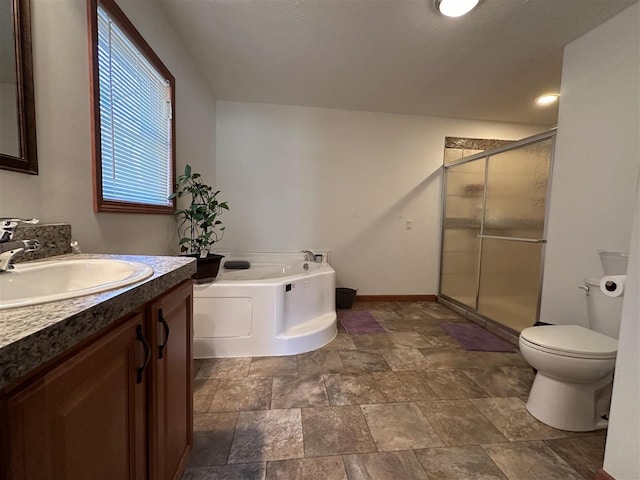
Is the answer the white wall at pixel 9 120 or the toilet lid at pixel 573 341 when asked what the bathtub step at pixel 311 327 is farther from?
the white wall at pixel 9 120

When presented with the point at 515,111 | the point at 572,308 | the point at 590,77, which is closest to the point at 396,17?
the point at 590,77

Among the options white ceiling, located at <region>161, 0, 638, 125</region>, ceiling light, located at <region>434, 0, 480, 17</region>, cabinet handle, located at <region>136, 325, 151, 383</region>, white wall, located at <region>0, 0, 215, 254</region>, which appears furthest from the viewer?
white ceiling, located at <region>161, 0, 638, 125</region>

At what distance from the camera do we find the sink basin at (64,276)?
0.72 m

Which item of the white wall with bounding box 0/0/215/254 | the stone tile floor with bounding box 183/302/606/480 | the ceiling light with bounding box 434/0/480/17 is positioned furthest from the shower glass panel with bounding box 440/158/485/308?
the white wall with bounding box 0/0/215/254

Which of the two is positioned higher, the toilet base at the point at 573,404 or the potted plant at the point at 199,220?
the potted plant at the point at 199,220

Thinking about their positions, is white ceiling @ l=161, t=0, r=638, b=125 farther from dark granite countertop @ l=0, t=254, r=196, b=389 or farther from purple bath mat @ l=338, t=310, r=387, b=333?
purple bath mat @ l=338, t=310, r=387, b=333

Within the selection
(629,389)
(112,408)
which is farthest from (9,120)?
(629,389)

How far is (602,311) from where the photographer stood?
151 cm

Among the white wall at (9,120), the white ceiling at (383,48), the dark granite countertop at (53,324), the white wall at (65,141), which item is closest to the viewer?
the dark granite countertop at (53,324)

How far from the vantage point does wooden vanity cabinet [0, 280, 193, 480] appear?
0.39 meters

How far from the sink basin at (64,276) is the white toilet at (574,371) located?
1.82 m

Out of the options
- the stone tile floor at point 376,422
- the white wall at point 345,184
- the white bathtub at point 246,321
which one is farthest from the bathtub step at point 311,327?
the white wall at point 345,184

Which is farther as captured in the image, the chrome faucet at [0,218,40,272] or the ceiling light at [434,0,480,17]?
the ceiling light at [434,0,480,17]

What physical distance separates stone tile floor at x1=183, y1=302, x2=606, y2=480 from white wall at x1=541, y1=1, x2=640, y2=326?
726 mm
